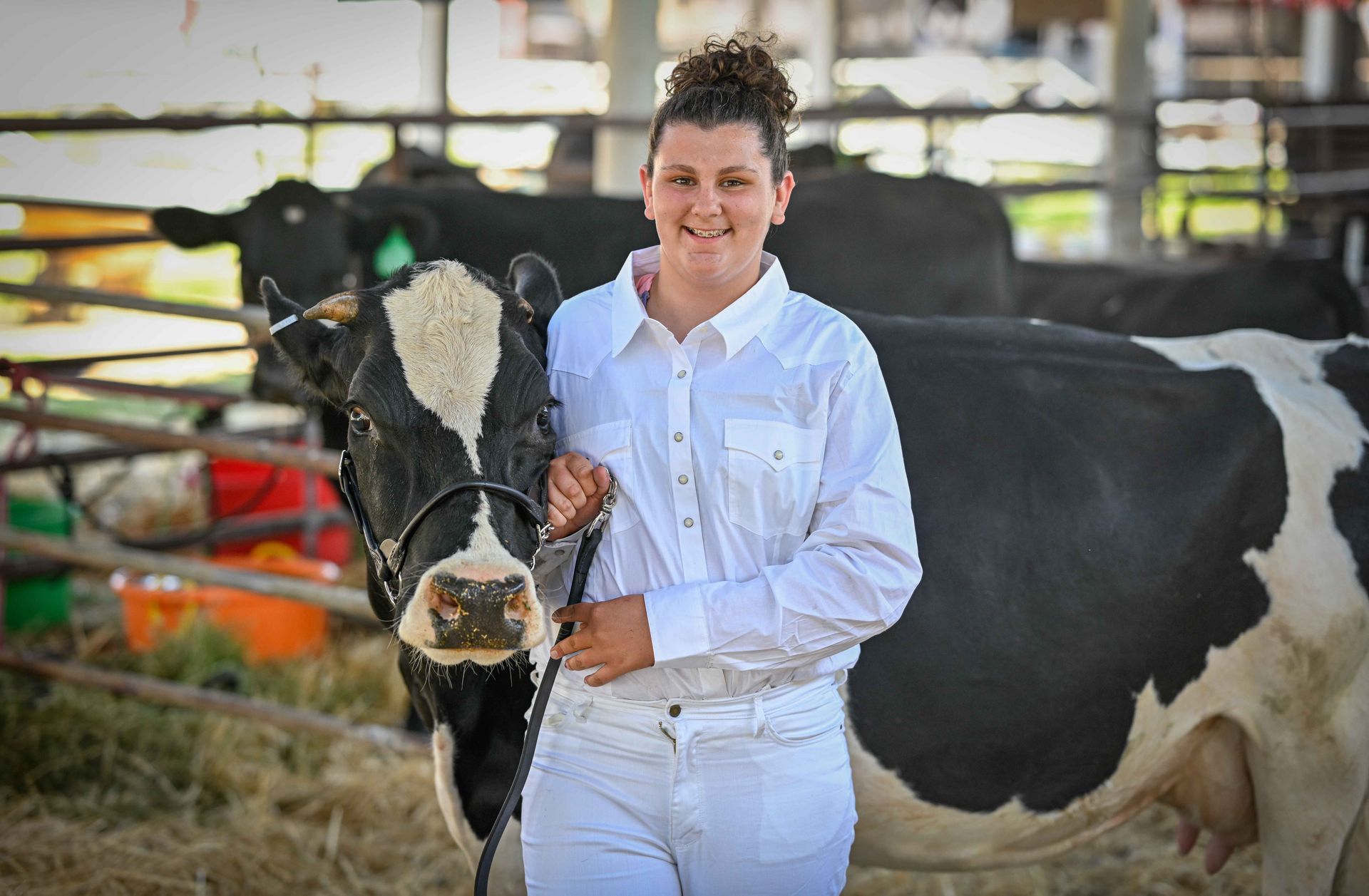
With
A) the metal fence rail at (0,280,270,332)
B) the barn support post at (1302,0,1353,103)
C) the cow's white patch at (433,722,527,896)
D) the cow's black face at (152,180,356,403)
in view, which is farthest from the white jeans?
the barn support post at (1302,0,1353,103)

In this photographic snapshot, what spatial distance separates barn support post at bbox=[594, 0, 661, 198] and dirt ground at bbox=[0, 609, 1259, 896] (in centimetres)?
449

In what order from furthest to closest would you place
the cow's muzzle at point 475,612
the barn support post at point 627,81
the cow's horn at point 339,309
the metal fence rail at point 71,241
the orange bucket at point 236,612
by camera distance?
the barn support post at point 627,81 < the metal fence rail at point 71,241 < the orange bucket at point 236,612 < the cow's horn at point 339,309 < the cow's muzzle at point 475,612

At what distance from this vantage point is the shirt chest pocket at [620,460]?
78.7 inches

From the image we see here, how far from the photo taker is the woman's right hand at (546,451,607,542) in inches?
77.7

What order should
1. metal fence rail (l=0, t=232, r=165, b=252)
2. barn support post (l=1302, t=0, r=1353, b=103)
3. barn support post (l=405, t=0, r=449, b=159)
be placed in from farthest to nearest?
barn support post (l=1302, t=0, r=1353, b=103) < barn support post (l=405, t=0, r=449, b=159) < metal fence rail (l=0, t=232, r=165, b=252)

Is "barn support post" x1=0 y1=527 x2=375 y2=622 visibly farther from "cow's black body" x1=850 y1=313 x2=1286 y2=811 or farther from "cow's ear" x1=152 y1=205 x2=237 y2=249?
"cow's black body" x1=850 y1=313 x2=1286 y2=811

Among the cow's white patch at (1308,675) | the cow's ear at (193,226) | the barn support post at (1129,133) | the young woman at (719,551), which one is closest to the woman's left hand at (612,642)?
the young woman at (719,551)

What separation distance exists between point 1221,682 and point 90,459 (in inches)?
179

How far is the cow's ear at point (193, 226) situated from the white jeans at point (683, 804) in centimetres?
423

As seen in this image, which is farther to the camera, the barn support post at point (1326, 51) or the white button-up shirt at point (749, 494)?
the barn support post at point (1326, 51)

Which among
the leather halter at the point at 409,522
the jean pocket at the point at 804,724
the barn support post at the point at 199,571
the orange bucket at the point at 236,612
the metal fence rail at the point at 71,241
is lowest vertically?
the orange bucket at the point at 236,612

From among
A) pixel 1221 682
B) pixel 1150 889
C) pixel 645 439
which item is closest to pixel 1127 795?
pixel 1221 682

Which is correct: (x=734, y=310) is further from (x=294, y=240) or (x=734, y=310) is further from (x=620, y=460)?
(x=294, y=240)

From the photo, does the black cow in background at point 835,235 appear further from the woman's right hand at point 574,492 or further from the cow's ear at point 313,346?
the woman's right hand at point 574,492
